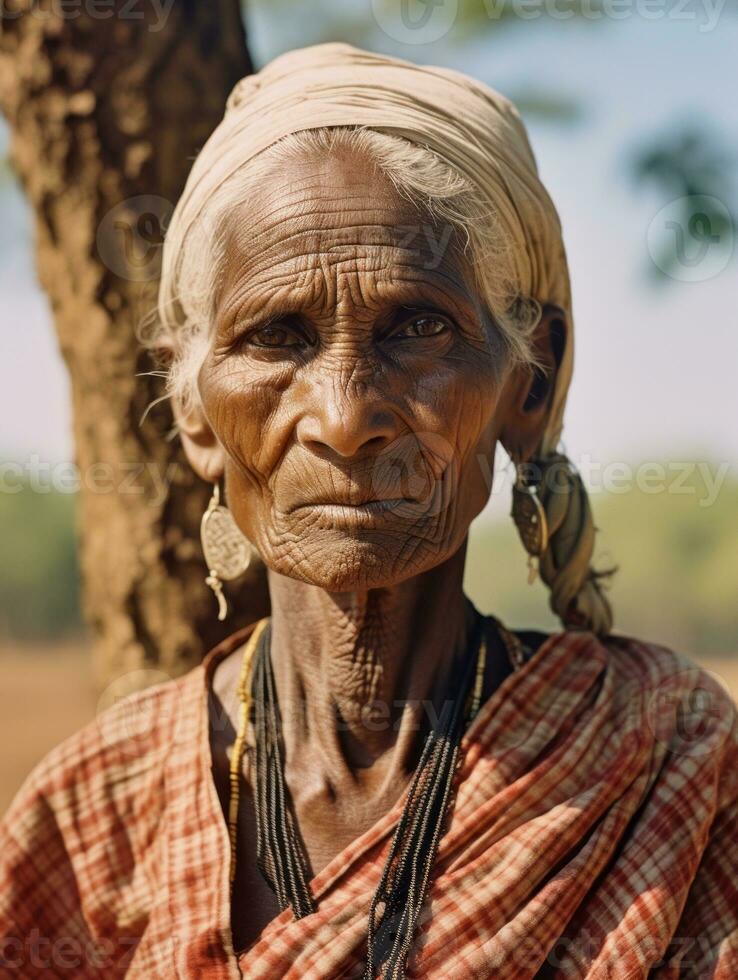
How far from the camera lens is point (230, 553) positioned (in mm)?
2635

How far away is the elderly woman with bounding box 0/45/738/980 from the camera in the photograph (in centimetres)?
211

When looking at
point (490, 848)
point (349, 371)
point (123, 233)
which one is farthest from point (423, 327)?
point (123, 233)

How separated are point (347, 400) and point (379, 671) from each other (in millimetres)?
661

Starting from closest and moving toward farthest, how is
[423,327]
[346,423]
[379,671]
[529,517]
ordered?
1. [346,423]
2. [423,327]
3. [379,671]
4. [529,517]

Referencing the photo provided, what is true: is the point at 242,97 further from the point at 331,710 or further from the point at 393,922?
the point at 393,922

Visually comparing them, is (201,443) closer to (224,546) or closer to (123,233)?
(224,546)

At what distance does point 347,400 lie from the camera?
80.7 inches

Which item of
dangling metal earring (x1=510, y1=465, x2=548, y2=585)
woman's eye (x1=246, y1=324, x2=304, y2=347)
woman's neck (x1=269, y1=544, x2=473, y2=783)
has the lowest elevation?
woman's neck (x1=269, y1=544, x2=473, y2=783)

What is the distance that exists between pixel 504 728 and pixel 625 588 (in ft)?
73.7

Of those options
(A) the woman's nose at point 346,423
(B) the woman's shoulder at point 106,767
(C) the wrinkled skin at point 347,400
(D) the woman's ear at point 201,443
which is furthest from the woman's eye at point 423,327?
(B) the woman's shoulder at point 106,767

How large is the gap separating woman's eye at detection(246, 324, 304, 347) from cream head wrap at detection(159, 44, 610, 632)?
1.10 ft

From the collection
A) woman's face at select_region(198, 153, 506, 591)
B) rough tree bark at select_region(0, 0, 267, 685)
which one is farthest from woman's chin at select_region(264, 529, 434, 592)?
rough tree bark at select_region(0, 0, 267, 685)

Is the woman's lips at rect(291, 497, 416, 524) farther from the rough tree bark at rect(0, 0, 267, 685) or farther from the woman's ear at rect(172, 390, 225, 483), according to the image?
the rough tree bark at rect(0, 0, 267, 685)

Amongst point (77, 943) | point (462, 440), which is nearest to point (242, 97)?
point (462, 440)
